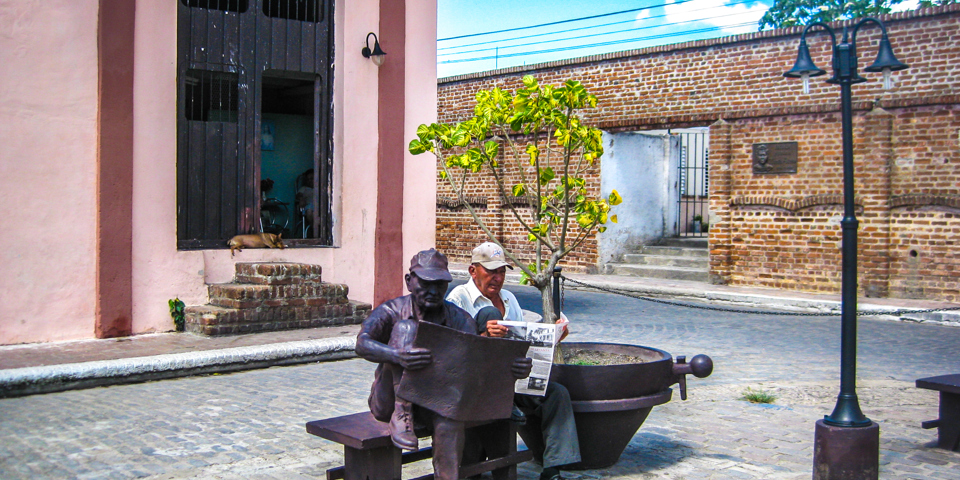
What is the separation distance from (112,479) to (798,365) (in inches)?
268

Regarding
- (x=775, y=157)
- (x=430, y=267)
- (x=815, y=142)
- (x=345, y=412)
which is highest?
(x=815, y=142)

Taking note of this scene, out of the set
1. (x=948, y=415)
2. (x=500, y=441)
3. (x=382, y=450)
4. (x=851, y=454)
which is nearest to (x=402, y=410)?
(x=382, y=450)

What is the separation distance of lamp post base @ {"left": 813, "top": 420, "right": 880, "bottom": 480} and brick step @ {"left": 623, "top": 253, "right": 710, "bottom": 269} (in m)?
12.6

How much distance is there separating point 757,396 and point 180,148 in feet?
23.0

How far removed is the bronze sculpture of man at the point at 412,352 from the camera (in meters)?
4.17

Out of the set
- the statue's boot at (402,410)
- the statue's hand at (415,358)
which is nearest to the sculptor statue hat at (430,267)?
the statue's boot at (402,410)

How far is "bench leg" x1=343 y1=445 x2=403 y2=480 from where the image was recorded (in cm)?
430

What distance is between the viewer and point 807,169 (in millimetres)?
15367

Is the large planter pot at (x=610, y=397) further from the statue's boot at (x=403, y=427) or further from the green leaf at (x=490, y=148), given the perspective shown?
the green leaf at (x=490, y=148)

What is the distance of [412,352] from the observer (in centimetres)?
405

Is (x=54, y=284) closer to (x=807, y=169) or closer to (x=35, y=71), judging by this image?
(x=35, y=71)

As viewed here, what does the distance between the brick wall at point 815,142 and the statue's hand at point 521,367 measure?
1190cm

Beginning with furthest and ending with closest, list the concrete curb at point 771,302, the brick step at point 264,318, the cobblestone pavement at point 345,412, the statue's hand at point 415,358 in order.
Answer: the concrete curb at point 771,302, the brick step at point 264,318, the cobblestone pavement at point 345,412, the statue's hand at point 415,358

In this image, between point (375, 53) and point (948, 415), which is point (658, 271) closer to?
point (375, 53)
